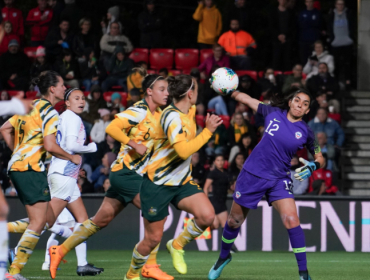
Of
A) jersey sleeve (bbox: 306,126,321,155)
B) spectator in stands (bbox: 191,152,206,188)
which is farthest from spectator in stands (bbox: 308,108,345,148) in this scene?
jersey sleeve (bbox: 306,126,321,155)

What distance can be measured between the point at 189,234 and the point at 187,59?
10.8 m

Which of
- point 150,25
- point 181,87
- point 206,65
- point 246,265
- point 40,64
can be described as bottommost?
point 246,265

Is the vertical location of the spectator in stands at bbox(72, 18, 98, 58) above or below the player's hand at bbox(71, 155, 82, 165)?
above

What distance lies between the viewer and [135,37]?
73.2 ft

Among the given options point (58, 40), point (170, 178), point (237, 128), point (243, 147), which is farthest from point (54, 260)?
point (58, 40)

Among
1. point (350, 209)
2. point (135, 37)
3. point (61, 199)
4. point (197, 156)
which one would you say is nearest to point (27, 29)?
point (135, 37)

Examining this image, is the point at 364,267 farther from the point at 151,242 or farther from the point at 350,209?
the point at 151,242

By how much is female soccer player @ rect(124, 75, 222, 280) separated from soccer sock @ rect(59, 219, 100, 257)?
3.31 feet

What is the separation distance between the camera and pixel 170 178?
655 cm

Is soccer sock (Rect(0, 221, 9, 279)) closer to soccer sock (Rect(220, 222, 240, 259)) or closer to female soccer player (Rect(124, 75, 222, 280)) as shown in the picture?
female soccer player (Rect(124, 75, 222, 280))

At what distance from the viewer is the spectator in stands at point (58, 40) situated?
16.6 metres

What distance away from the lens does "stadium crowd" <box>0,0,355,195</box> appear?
13945mm

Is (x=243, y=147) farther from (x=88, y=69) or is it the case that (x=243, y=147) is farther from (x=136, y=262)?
(x=136, y=262)

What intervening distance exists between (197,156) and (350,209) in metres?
3.03
